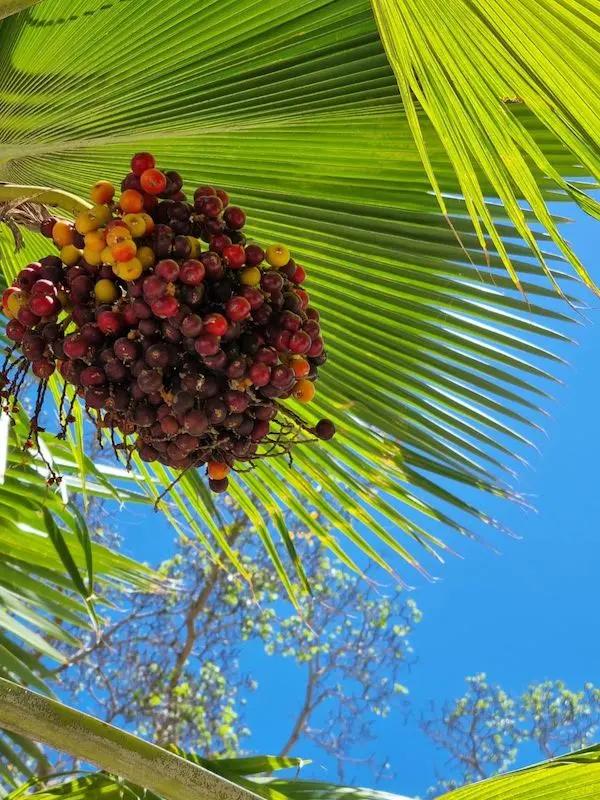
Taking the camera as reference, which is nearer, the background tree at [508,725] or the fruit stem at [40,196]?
the fruit stem at [40,196]

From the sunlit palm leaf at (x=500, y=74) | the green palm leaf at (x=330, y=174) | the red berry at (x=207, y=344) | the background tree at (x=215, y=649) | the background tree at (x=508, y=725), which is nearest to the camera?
the sunlit palm leaf at (x=500, y=74)

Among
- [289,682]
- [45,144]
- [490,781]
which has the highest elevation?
[289,682]

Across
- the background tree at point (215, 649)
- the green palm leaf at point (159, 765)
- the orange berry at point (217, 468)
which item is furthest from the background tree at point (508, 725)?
the orange berry at point (217, 468)

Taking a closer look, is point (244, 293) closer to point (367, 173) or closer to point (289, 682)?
point (367, 173)

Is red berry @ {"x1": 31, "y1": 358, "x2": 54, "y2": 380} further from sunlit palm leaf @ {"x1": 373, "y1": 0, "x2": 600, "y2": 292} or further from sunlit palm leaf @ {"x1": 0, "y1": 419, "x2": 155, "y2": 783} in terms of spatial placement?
sunlit palm leaf @ {"x1": 0, "y1": 419, "x2": 155, "y2": 783}

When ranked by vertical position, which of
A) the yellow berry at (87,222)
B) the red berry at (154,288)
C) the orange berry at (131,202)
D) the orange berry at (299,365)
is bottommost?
the red berry at (154,288)

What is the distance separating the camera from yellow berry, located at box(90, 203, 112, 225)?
992 millimetres

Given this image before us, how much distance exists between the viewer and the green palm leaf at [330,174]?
1186mm

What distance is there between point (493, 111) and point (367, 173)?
1.56 feet

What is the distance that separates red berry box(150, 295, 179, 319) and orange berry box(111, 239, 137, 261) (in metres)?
0.05

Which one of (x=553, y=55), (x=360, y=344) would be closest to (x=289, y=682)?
(x=360, y=344)

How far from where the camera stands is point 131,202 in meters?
0.99

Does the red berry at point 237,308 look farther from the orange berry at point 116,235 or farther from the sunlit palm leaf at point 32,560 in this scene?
the sunlit palm leaf at point 32,560

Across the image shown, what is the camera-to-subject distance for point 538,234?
1527 mm
